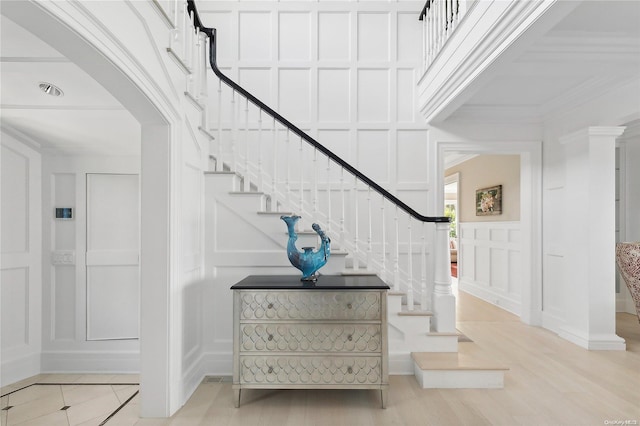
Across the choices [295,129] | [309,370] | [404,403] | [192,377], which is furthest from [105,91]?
[404,403]

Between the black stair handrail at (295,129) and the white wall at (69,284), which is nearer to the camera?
the black stair handrail at (295,129)

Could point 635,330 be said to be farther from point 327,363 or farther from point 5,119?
point 5,119

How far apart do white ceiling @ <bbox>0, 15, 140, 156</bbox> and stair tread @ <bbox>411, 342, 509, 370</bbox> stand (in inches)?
121

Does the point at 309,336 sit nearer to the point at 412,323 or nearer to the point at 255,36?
the point at 412,323

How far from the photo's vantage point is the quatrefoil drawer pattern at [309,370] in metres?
2.40

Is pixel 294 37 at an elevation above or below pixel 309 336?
above

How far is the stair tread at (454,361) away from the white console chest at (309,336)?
0.52 metres

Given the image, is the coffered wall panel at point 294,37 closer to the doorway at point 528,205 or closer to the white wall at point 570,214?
the doorway at point 528,205

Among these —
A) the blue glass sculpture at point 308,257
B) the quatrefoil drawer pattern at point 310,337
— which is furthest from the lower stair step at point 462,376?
the blue glass sculpture at point 308,257

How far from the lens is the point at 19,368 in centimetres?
290

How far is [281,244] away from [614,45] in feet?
10.1

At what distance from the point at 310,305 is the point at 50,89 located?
7.75 feet

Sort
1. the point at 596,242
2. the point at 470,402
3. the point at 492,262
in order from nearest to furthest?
1. the point at 470,402
2. the point at 596,242
3. the point at 492,262

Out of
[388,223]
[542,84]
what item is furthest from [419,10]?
[388,223]
